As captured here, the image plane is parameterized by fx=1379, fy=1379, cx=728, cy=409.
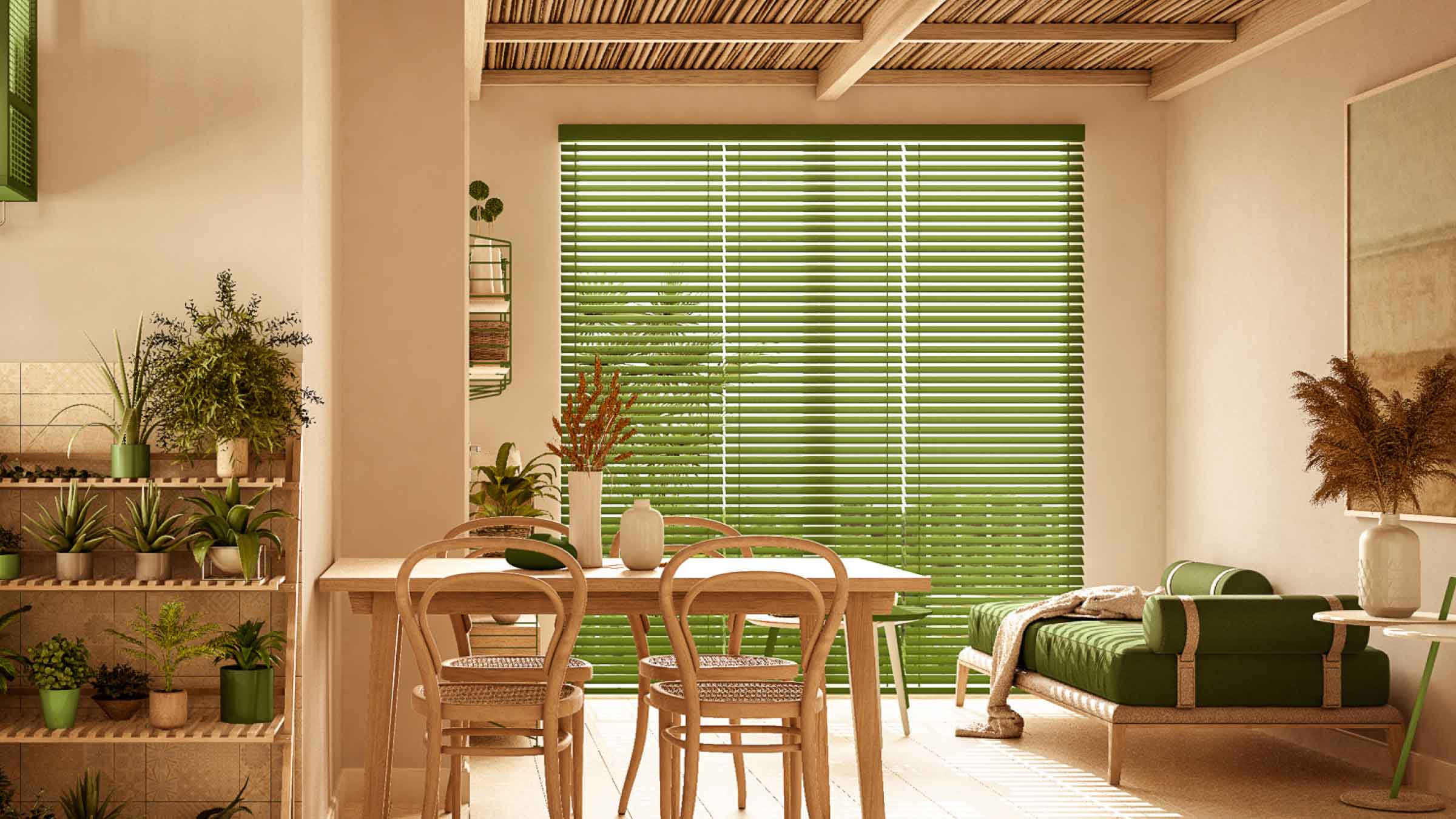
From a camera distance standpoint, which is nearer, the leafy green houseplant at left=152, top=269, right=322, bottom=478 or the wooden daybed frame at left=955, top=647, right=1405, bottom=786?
the leafy green houseplant at left=152, top=269, right=322, bottom=478

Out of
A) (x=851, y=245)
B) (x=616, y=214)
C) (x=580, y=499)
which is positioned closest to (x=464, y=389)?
(x=580, y=499)

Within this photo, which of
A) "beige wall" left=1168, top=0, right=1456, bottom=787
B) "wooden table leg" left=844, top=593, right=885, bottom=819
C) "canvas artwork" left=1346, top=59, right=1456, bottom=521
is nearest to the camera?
"wooden table leg" left=844, top=593, right=885, bottom=819

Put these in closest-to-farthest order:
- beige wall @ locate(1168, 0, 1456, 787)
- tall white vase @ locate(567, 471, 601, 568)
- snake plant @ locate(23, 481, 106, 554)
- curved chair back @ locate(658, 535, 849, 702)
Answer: snake plant @ locate(23, 481, 106, 554)
curved chair back @ locate(658, 535, 849, 702)
tall white vase @ locate(567, 471, 601, 568)
beige wall @ locate(1168, 0, 1456, 787)

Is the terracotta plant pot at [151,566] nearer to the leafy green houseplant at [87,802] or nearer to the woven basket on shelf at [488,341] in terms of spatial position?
the leafy green houseplant at [87,802]

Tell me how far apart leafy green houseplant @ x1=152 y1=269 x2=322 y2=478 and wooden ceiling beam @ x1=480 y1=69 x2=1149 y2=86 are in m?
3.17

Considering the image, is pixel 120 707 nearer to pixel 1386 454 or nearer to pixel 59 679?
pixel 59 679

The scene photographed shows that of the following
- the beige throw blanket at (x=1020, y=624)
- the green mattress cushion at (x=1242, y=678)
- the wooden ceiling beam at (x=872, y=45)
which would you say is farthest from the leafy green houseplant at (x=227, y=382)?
the beige throw blanket at (x=1020, y=624)

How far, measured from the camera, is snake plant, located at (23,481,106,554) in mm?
3506

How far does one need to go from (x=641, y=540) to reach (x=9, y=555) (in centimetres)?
166

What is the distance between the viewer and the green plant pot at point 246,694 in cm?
352

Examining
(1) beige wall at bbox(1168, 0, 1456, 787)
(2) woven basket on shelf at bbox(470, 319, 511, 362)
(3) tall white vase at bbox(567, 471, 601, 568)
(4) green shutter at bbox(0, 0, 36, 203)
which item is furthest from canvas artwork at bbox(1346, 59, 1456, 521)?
(4) green shutter at bbox(0, 0, 36, 203)

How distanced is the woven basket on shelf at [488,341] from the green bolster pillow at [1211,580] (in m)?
3.13

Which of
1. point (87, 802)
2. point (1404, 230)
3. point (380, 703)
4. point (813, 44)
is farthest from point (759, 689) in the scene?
point (813, 44)

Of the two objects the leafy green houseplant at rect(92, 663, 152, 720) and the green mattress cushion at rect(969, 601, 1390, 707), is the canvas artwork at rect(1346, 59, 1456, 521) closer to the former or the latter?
the green mattress cushion at rect(969, 601, 1390, 707)
